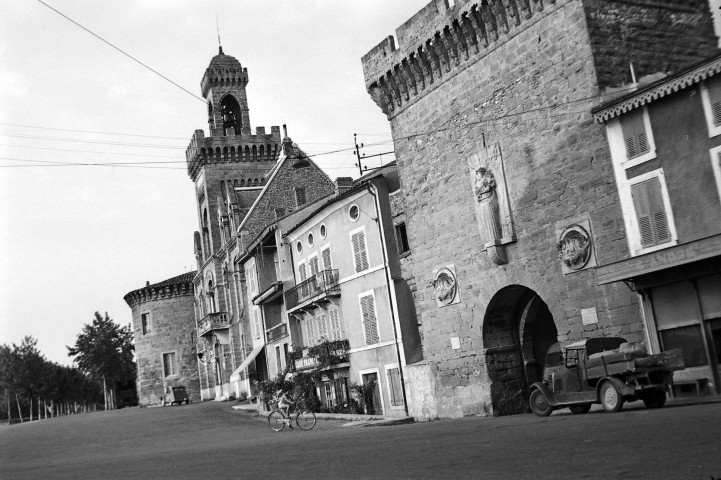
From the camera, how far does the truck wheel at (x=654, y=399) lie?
51.5 ft

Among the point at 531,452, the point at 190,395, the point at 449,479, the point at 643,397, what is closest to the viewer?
the point at 449,479

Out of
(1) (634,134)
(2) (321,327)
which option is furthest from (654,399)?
(2) (321,327)

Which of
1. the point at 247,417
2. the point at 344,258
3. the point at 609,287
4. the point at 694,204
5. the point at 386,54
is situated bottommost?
the point at 247,417

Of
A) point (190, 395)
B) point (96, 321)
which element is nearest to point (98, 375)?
point (96, 321)

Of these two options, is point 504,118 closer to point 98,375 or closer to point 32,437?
point 32,437

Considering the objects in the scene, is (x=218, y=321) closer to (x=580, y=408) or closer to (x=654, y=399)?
(x=580, y=408)

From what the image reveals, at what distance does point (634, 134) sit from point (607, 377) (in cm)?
529

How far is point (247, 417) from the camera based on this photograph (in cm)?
3678

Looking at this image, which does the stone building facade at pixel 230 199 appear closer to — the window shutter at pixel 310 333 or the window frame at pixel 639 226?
the window shutter at pixel 310 333

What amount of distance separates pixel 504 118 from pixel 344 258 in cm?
1286

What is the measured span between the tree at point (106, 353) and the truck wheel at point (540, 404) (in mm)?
65741

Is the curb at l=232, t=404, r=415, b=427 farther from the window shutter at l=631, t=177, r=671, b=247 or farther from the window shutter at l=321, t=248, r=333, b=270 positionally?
the window shutter at l=631, t=177, r=671, b=247

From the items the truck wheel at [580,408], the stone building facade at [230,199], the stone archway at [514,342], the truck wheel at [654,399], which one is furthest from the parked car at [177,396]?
the truck wheel at [654,399]

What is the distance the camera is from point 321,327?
35.2m
